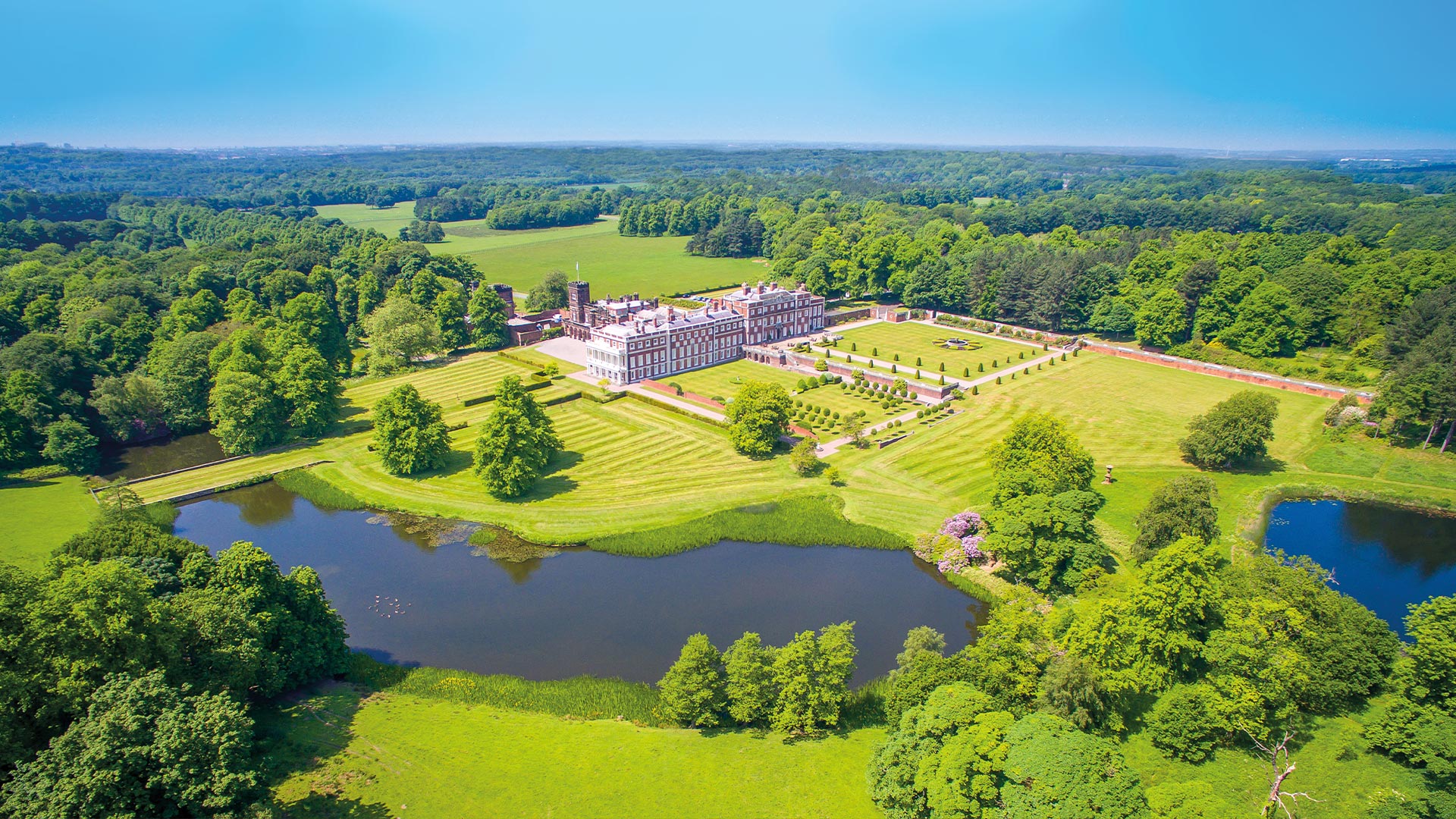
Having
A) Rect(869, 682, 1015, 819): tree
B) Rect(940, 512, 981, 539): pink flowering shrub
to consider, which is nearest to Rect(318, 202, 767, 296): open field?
Rect(940, 512, 981, 539): pink flowering shrub

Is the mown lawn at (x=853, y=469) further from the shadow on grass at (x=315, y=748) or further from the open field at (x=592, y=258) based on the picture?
the open field at (x=592, y=258)

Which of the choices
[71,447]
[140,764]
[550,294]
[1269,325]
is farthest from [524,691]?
[1269,325]

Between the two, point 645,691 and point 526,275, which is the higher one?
point 526,275

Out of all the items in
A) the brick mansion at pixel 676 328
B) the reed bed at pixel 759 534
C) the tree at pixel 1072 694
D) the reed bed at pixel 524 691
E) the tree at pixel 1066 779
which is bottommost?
the reed bed at pixel 524 691

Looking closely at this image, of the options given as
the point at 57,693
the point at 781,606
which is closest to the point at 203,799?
the point at 57,693

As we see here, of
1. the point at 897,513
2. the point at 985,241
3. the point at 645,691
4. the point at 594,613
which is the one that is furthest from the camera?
the point at 985,241

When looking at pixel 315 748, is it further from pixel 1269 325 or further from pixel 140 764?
pixel 1269 325

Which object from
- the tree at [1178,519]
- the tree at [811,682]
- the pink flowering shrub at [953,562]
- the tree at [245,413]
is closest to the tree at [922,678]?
the tree at [811,682]

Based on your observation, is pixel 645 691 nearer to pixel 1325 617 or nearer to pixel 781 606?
pixel 781 606
